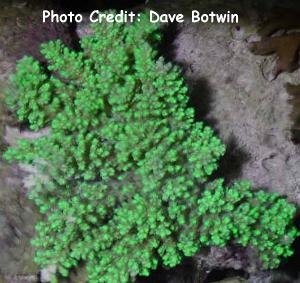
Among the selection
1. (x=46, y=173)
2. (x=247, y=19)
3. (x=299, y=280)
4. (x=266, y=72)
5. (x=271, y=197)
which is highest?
(x=247, y=19)

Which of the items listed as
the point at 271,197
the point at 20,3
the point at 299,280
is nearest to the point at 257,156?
the point at 271,197

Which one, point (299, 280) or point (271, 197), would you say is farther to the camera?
point (299, 280)

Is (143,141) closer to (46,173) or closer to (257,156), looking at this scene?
(46,173)

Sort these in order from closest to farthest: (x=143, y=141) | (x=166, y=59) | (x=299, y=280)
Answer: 1. (x=143, y=141)
2. (x=166, y=59)
3. (x=299, y=280)

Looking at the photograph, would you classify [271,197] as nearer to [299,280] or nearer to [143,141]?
[143,141]

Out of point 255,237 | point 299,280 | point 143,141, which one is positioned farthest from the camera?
point 299,280

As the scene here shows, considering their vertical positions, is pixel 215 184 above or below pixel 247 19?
below
